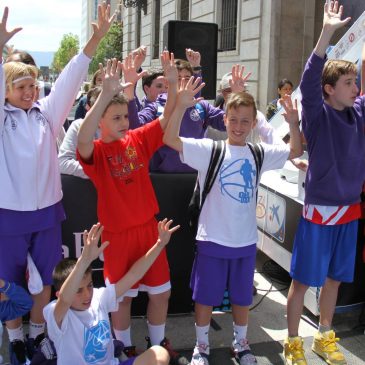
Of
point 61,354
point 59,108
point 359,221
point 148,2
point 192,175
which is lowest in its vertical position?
point 61,354

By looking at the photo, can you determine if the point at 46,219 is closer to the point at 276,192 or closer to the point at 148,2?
the point at 276,192

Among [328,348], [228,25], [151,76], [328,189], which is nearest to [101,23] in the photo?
[151,76]

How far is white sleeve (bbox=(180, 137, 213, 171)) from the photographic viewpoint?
2663 mm

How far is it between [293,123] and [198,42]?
14.0ft

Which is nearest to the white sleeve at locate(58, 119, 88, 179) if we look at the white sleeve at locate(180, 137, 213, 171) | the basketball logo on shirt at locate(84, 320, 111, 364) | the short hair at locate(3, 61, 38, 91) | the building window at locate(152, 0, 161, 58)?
the short hair at locate(3, 61, 38, 91)

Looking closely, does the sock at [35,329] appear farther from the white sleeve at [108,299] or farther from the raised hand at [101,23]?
the raised hand at [101,23]

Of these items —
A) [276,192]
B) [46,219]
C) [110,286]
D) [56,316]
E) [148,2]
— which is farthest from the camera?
[148,2]

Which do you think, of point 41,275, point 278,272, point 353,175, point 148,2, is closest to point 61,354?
point 41,275

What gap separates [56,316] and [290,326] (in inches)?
59.4

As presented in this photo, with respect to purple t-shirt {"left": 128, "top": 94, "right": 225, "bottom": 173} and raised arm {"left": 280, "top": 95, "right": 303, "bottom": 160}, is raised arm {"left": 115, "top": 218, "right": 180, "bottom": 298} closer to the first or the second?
purple t-shirt {"left": 128, "top": 94, "right": 225, "bottom": 173}

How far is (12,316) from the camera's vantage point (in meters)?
2.55

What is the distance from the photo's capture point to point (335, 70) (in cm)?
276

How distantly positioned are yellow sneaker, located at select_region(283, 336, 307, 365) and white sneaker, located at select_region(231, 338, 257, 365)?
0.22 m

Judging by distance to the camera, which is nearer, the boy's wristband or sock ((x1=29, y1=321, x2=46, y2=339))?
the boy's wristband
